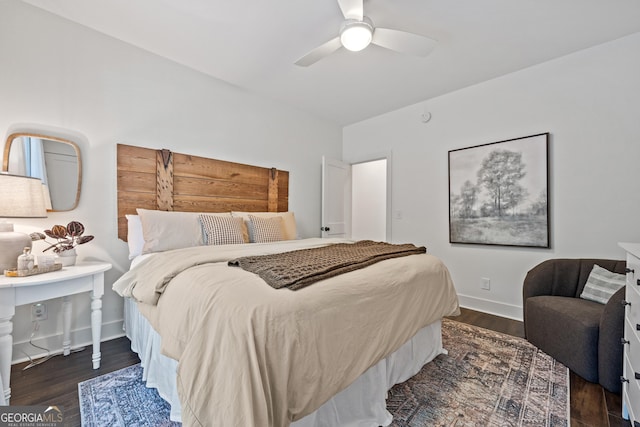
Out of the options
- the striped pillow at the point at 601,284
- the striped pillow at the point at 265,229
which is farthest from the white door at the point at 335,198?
the striped pillow at the point at 601,284

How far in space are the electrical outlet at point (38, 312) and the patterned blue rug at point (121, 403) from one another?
2.40 ft

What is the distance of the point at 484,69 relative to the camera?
2820 mm

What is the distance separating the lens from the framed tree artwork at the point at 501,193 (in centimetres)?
272

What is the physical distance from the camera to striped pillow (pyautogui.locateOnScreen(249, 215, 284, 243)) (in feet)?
9.16

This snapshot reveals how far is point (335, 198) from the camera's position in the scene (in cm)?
423

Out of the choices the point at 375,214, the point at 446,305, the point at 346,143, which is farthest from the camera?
the point at 375,214

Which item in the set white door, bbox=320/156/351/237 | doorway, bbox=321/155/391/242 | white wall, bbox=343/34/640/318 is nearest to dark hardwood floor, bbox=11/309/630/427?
white wall, bbox=343/34/640/318

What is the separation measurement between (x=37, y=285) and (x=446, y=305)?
2.61 m

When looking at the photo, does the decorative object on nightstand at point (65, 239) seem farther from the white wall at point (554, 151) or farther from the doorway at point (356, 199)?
the white wall at point (554, 151)

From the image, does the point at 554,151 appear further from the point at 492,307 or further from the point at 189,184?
the point at 189,184

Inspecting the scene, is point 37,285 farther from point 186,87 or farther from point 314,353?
point 186,87

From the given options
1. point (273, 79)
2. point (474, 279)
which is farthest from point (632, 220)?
point (273, 79)

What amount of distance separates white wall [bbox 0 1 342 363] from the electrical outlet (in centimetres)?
3

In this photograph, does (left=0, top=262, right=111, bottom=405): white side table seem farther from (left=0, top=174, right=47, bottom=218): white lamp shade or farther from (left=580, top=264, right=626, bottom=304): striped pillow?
(left=580, top=264, right=626, bottom=304): striped pillow
